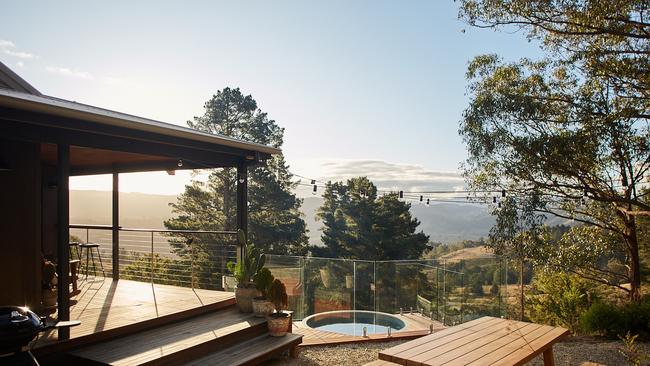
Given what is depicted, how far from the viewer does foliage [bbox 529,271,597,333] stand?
7934 millimetres

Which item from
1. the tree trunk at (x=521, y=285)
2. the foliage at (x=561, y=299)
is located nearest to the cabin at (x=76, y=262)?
the tree trunk at (x=521, y=285)

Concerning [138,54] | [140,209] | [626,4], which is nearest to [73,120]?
[138,54]

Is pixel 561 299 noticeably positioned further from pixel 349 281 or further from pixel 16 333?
pixel 16 333

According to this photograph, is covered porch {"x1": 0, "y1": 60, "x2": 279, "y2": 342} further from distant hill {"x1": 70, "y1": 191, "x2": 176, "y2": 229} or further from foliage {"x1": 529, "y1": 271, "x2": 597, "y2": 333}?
distant hill {"x1": 70, "y1": 191, "x2": 176, "y2": 229}

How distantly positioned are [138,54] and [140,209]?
14344mm

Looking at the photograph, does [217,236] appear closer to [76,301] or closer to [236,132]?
[236,132]

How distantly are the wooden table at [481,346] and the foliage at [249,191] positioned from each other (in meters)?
16.1

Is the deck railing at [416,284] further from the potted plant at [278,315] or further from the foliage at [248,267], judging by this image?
the potted plant at [278,315]

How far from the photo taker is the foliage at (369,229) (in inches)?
875

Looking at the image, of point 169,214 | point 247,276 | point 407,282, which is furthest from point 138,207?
point 247,276

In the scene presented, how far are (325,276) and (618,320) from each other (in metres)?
4.70

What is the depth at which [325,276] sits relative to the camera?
8.14 metres

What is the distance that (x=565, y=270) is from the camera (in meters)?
9.00

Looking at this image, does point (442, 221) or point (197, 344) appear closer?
point (197, 344)
